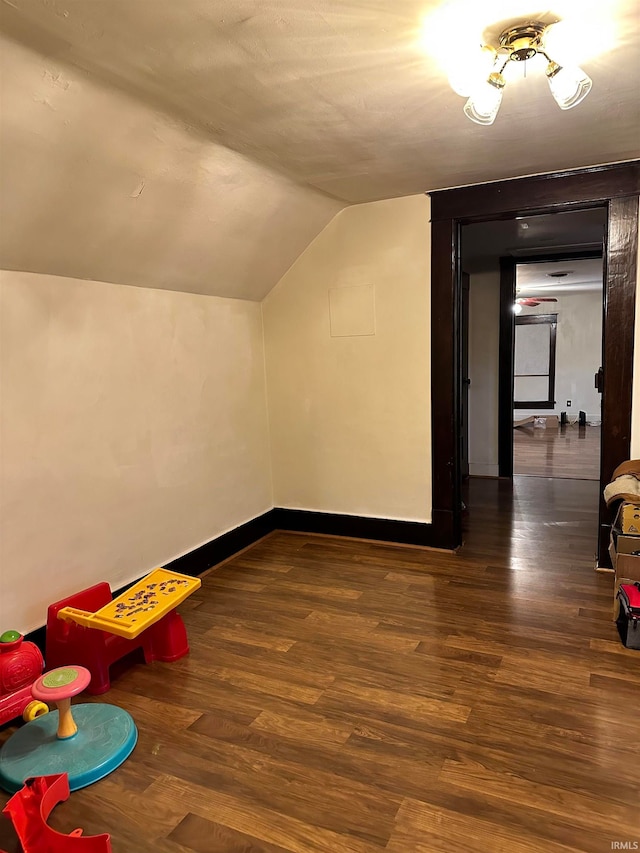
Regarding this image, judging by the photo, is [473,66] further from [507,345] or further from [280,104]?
[507,345]

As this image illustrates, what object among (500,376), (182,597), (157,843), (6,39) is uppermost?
(6,39)

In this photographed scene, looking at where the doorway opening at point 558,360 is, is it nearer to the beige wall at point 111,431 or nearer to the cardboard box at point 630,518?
the cardboard box at point 630,518

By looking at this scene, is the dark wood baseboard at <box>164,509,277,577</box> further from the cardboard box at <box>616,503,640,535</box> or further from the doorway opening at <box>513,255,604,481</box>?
the doorway opening at <box>513,255,604,481</box>

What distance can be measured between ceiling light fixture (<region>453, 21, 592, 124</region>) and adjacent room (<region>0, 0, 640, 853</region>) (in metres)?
0.01

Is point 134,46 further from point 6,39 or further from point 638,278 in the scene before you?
point 638,278

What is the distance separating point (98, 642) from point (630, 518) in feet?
8.24

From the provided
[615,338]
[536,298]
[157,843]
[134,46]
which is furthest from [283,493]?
[536,298]

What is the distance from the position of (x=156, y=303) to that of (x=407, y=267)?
1.59 metres

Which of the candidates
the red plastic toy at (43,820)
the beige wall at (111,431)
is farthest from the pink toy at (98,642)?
the red plastic toy at (43,820)

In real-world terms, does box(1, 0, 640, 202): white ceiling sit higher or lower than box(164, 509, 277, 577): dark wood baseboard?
higher

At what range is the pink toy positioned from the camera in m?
2.35

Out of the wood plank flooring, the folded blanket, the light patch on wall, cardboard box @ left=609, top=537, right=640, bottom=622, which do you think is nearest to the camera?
cardboard box @ left=609, top=537, right=640, bottom=622

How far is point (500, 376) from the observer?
590 cm

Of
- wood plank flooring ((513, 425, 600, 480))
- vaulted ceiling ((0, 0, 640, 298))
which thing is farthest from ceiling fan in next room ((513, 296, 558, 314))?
vaulted ceiling ((0, 0, 640, 298))
